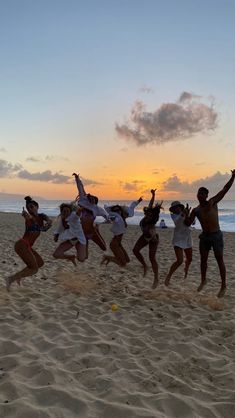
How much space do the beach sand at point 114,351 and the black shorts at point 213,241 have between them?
1.02 m

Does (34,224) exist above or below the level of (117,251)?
above

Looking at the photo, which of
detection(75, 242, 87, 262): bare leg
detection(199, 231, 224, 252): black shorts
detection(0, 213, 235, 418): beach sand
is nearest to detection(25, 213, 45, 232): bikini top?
detection(0, 213, 235, 418): beach sand

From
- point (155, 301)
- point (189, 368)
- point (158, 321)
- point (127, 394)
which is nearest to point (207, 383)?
point (189, 368)

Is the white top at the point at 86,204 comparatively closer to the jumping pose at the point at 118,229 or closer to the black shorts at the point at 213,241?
the jumping pose at the point at 118,229

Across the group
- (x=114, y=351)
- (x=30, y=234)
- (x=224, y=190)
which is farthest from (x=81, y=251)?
(x=114, y=351)

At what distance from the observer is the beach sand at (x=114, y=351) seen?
3.61 metres

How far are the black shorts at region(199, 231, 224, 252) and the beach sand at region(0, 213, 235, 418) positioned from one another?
3.35 ft

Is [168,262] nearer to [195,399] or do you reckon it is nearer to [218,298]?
[218,298]

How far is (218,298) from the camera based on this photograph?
7.79 meters

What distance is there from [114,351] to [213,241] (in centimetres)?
369

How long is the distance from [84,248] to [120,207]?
1852mm

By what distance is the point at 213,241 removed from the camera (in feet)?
25.7

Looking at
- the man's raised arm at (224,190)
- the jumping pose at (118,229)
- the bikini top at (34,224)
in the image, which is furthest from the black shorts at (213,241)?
the bikini top at (34,224)

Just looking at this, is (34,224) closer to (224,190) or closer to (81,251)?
(81,251)
